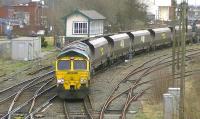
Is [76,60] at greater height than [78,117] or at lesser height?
greater

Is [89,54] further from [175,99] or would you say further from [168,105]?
[168,105]

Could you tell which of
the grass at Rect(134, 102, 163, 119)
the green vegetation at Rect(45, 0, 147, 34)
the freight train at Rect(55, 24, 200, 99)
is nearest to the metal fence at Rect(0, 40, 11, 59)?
the freight train at Rect(55, 24, 200, 99)

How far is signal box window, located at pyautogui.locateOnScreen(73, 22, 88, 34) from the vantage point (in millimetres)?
62000

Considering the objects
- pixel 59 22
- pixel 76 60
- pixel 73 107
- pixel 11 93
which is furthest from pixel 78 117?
pixel 59 22

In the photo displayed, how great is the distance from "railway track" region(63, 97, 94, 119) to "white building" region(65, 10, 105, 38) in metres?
36.4

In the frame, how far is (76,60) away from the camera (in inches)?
991

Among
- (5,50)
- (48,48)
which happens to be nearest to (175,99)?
(5,50)

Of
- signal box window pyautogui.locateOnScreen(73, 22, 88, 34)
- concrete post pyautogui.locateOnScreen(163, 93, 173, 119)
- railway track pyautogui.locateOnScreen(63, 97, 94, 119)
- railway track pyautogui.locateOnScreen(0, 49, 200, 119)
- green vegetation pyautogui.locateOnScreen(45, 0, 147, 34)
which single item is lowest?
railway track pyautogui.locateOnScreen(63, 97, 94, 119)

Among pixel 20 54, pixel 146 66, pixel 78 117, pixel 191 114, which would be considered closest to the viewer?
pixel 191 114

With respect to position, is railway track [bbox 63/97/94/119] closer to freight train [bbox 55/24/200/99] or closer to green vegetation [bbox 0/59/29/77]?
freight train [bbox 55/24/200/99]

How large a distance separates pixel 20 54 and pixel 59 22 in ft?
111

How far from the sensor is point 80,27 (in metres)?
62.6

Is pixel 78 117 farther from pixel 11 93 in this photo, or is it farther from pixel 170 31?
pixel 170 31

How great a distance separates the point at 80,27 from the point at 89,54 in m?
34.8
